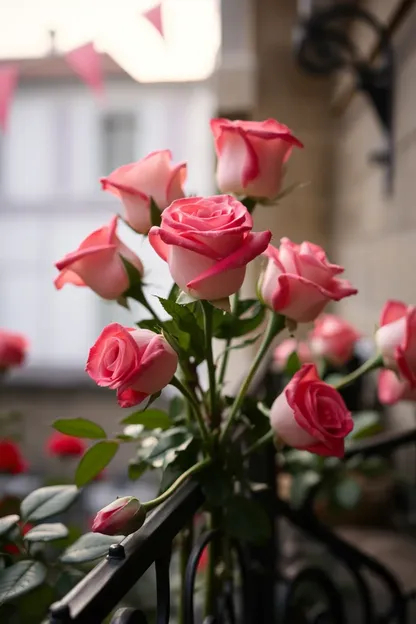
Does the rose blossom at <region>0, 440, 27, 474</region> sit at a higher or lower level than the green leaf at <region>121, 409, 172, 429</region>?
lower

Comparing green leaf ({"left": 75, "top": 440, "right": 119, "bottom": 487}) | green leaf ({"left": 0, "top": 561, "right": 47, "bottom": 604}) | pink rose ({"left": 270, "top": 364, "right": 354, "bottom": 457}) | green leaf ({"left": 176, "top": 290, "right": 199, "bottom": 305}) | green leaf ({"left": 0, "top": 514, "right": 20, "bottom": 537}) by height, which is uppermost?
green leaf ({"left": 176, "top": 290, "right": 199, "bottom": 305})

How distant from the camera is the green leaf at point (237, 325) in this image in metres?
Result: 0.61

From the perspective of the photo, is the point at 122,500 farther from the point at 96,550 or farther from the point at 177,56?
the point at 177,56

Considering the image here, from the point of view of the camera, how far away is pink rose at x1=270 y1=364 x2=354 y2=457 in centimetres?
53

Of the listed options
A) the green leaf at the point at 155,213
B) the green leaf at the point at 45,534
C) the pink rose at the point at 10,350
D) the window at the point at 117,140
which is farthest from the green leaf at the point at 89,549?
the window at the point at 117,140

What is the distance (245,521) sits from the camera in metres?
0.57

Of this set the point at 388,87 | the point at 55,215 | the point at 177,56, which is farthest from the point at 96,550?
the point at 55,215

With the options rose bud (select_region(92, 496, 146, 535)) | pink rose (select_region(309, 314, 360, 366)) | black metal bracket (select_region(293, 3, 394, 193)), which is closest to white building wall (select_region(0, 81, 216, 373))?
black metal bracket (select_region(293, 3, 394, 193))

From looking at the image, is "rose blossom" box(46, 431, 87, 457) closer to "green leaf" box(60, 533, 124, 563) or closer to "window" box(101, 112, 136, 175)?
"green leaf" box(60, 533, 124, 563)

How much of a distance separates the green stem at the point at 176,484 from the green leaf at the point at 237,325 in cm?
11

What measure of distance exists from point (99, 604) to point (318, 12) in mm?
1302

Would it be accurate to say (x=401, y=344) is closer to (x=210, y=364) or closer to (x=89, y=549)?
(x=210, y=364)

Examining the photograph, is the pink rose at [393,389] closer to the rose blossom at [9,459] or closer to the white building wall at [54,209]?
the rose blossom at [9,459]

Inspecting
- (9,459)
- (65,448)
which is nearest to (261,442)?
(9,459)
